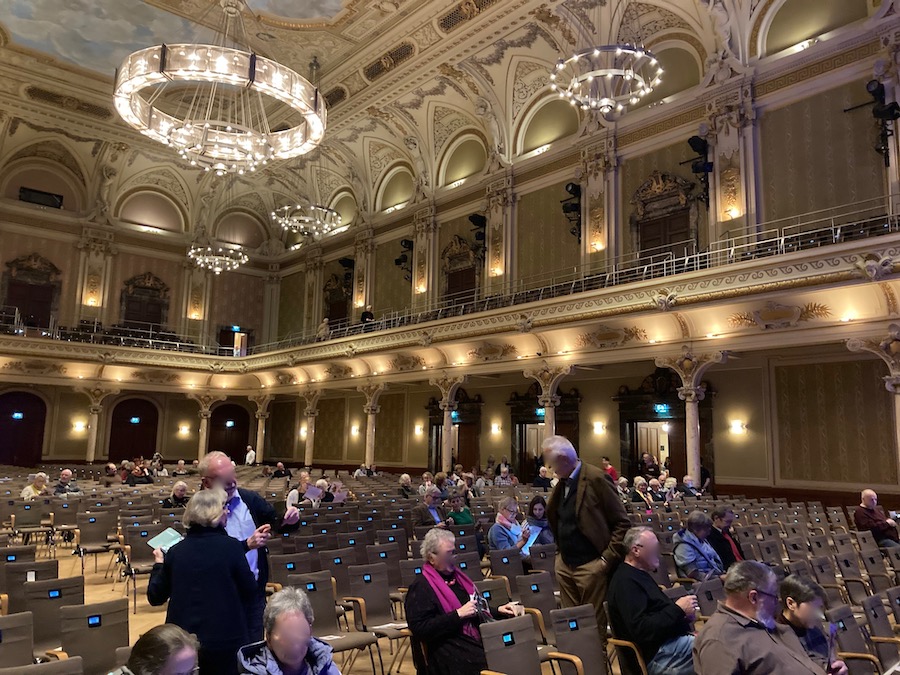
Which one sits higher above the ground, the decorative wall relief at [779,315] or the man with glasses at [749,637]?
the decorative wall relief at [779,315]

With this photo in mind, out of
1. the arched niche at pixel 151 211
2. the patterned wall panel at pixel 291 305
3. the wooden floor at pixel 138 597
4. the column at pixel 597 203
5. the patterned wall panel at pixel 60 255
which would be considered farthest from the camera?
the patterned wall panel at pixel 291 305

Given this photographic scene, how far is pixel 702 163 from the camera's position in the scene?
53.7 ft

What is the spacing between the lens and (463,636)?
3586 millimetres

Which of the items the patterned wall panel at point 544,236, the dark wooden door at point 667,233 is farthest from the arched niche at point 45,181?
the dark wooden door at point 667,233

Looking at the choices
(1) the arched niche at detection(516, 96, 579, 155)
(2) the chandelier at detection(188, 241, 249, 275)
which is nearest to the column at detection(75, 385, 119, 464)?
(2) the chandelier at detection(188, 241, 249, 275)

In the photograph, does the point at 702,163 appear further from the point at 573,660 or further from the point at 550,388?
the point at 573,660

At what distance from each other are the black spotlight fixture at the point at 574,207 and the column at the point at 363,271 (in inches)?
393

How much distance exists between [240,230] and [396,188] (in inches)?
377

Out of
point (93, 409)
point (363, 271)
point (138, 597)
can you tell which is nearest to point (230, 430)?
point (93, 409)

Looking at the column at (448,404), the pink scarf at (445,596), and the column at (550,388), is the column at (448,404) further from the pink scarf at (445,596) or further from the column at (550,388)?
the pink scarf at (445,596)

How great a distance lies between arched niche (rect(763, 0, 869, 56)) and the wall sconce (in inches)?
347

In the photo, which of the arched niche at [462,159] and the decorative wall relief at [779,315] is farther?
the arched niche at [462,159]

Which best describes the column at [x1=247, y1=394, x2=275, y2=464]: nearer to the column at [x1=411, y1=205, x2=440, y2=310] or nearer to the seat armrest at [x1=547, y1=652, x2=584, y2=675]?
the column at [x1=411, y1=205, x2=440, y2=310]

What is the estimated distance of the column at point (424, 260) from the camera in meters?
24.2
